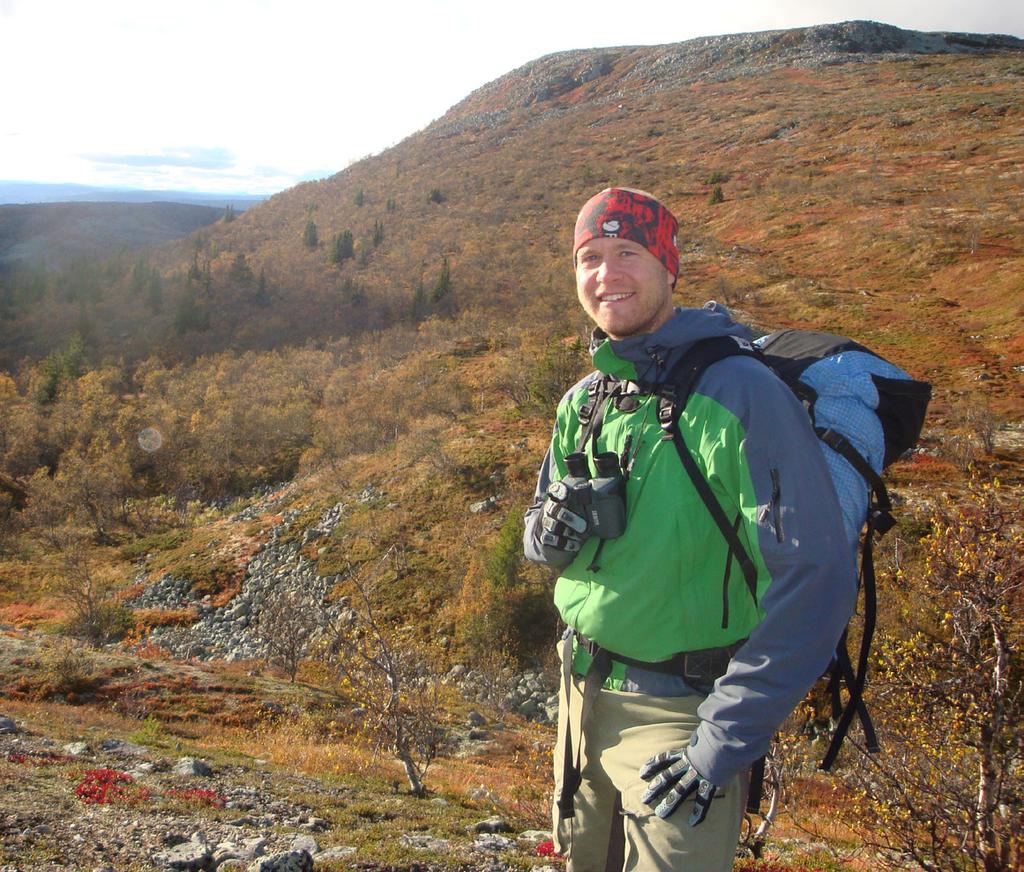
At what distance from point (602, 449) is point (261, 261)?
79468 mm

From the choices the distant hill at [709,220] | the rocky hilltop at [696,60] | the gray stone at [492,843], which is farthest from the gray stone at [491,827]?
the rocky hilltop at [696,60]

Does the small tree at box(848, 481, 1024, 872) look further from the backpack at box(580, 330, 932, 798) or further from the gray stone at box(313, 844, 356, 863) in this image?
the gray stone at box(313, 844, 356, 863)

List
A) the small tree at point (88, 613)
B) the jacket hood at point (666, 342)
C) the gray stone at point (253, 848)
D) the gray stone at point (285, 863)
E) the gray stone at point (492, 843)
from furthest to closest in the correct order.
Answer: the small tree at point (88, 613) < the gray stone at point (492, 843) < the gray stone at point (253, 848) < the gray stone at point (285, 863) < the jacket hood at point (666, 342)

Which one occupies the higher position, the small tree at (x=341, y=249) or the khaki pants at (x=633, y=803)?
the small tree at (x=341, y=249)

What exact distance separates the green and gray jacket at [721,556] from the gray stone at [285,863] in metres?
3.05

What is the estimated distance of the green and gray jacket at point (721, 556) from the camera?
155 centimetres

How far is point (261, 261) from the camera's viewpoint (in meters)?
73.2

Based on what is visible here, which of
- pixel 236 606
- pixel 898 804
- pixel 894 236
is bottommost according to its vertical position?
pixel 236 606

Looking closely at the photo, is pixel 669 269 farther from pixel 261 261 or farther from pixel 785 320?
pixel 261 261

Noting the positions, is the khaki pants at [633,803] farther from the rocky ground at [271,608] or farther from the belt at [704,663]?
the rocky ground at [271,608]

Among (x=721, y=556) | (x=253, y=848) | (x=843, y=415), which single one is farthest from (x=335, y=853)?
(x=843, y=415)

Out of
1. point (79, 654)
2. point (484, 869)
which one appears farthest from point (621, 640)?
point (79, 654)

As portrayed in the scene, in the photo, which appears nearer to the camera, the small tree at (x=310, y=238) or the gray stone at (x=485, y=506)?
the gray stone at (x=485, y=506)

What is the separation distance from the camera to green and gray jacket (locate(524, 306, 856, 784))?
1.55 m
